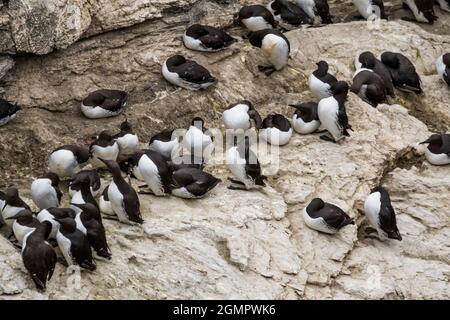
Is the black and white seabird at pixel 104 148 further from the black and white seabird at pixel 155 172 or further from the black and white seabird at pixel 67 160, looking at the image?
the black and white seabird at pixel 155 172

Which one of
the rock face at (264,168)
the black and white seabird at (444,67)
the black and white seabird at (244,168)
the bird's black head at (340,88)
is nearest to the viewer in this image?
the rock face at (264,168)

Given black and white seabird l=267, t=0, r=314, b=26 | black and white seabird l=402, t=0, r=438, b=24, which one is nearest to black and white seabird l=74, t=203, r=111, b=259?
black and white seabird l=267, t=0, r=314, b=26

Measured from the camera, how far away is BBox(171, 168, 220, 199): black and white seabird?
12.1m

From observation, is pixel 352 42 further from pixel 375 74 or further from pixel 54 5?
pixel 54 5

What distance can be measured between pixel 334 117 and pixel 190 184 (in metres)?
2.41

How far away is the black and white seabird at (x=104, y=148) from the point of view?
12.6m

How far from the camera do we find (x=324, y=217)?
11875 mm

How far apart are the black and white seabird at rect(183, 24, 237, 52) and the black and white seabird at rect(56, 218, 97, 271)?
467 centimetres

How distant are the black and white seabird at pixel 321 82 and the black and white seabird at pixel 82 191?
151 inches

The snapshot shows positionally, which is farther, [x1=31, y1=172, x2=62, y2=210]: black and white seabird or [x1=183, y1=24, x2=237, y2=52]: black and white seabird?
[x1=183, y1=24, x2=237, y2=52]: black and white seabird

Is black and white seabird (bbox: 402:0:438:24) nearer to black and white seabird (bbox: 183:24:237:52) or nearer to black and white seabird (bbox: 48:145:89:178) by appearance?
black and white seabird (bbox: 183:24:237:52)

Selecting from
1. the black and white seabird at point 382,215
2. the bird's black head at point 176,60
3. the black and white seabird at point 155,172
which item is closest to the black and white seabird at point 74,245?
the black and white seabird at point 155,172

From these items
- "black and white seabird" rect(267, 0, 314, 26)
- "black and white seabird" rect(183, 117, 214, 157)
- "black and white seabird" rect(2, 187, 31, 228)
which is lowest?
"black and white seabird" rect(267, 0, 314, 26)

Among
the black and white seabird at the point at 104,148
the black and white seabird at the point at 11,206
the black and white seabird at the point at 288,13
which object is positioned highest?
the black and white seabird at the point at 11,206
